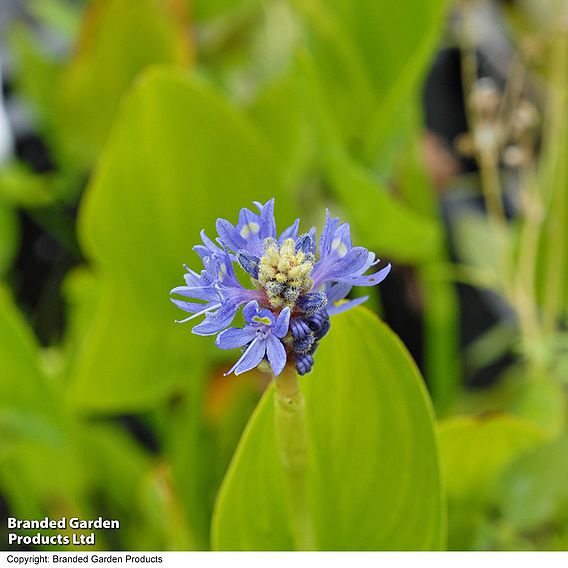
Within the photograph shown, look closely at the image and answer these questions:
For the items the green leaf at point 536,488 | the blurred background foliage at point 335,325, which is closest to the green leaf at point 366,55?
the blurred background foliage at point 335,325

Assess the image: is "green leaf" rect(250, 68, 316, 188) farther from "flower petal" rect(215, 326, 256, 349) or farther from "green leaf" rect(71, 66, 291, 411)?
"flower petal" rect(215, 326, 256, 349)

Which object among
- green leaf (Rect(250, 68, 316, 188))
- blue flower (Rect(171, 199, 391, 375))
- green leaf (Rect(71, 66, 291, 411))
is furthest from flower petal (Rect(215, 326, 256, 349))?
green leaf (Rect(250, 68, 316, 188))

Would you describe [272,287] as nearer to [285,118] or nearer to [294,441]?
[294,441]

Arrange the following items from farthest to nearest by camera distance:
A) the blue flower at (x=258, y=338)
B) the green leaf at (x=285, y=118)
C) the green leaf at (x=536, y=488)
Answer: the green leaf at (x=285, y=118)
the green leaf at (x=536, y=488)
the blue flower at (x=258, y=338)

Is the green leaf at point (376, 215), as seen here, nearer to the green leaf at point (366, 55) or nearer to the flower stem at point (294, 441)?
the green leaf at point (366, 55)

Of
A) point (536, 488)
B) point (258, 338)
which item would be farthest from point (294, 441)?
point (536, 488)

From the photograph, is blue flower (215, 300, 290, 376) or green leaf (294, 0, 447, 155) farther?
green leaf (294, 0, 447, 155)

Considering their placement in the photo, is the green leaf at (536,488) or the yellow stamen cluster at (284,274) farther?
the green leaf at (536,488)

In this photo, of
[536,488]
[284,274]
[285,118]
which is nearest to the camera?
[284,274]

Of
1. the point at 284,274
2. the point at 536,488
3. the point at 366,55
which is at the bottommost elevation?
the point at 536,488
